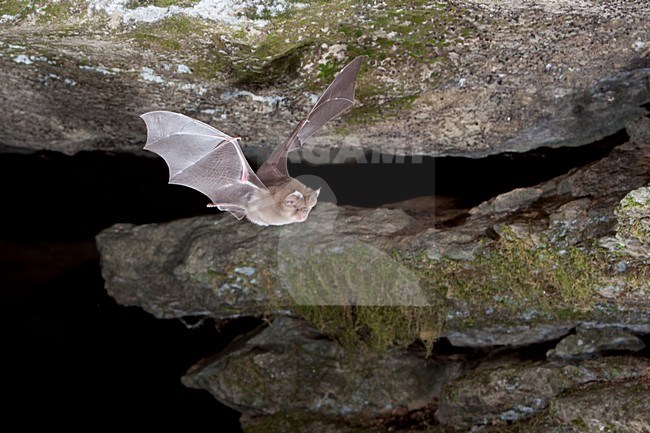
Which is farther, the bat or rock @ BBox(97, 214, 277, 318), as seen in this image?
rock @ BBox(97, 214, 277, 318)

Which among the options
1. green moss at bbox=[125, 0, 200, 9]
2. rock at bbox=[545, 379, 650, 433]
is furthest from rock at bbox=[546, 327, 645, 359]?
green moss at bbox=[125, 0, 200, 9]

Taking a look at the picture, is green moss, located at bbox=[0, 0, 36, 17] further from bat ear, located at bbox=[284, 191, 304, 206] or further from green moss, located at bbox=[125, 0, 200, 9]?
bat ear, located at bbox=[284, 191, 304, 206]

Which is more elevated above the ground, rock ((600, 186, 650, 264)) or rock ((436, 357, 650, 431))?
rock ((600, 186, 650, 264))

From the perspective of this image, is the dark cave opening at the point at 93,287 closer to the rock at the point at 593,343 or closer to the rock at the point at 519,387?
the rock at the point at 519,387

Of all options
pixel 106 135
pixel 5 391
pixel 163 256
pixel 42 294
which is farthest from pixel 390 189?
pixel 5 391

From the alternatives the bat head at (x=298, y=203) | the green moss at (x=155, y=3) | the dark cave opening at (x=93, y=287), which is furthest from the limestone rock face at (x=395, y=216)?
the bat head at (x=298, y=203)

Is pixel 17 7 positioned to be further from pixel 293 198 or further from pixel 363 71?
pixel 363 71

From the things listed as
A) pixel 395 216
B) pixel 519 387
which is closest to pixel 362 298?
pixel 395 216

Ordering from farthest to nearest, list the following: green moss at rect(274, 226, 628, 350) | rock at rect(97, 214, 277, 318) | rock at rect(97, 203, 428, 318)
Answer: rock at rect(97, 214, 277, 318) < rock at rect(97, 203, 428, 318) < green moss at rect(274, 226, 628, 350)
